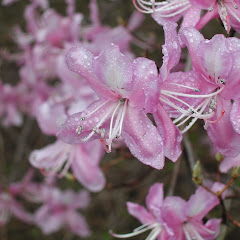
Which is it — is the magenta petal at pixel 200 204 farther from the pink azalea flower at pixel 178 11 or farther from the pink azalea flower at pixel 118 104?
the pink azalea flower at pixel 178 11

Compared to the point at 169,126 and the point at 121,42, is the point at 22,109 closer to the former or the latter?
the point at 121,42

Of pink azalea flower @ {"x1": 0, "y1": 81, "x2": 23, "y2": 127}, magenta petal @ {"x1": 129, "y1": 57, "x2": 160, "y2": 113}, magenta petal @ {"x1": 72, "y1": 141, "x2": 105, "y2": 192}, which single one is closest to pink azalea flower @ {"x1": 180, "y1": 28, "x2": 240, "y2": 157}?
magenta petal @ {"x1": 129, "y1": 57, "x2": 160, "y2": 113}

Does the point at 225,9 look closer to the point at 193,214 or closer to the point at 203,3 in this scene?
the point at 203,3

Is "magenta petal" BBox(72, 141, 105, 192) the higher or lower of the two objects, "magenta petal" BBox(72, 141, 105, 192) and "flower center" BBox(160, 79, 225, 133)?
the lower

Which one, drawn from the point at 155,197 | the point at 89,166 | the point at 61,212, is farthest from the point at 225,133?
the point at 61,212

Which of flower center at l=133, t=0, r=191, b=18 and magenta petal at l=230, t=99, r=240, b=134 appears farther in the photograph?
flower center at l=133, t=0, r=191, b=18

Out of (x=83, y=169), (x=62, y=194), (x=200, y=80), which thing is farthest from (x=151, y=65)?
(x=62, y=194)

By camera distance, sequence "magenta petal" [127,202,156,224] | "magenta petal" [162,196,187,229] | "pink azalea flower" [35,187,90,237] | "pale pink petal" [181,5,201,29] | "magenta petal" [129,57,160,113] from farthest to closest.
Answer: "pink azalea flower" [35,187,90,237]
"magenta petal" [127,202,156,224]
"magenta petal" [162,196,187,229]
"pale pink petal" [181,5,201,29]
"magenta petal" [129,57,160,113]

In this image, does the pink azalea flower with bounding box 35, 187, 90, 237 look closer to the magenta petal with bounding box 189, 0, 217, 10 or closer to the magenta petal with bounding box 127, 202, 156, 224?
the magenta petal with bounding box 127, 202, 156, 224
